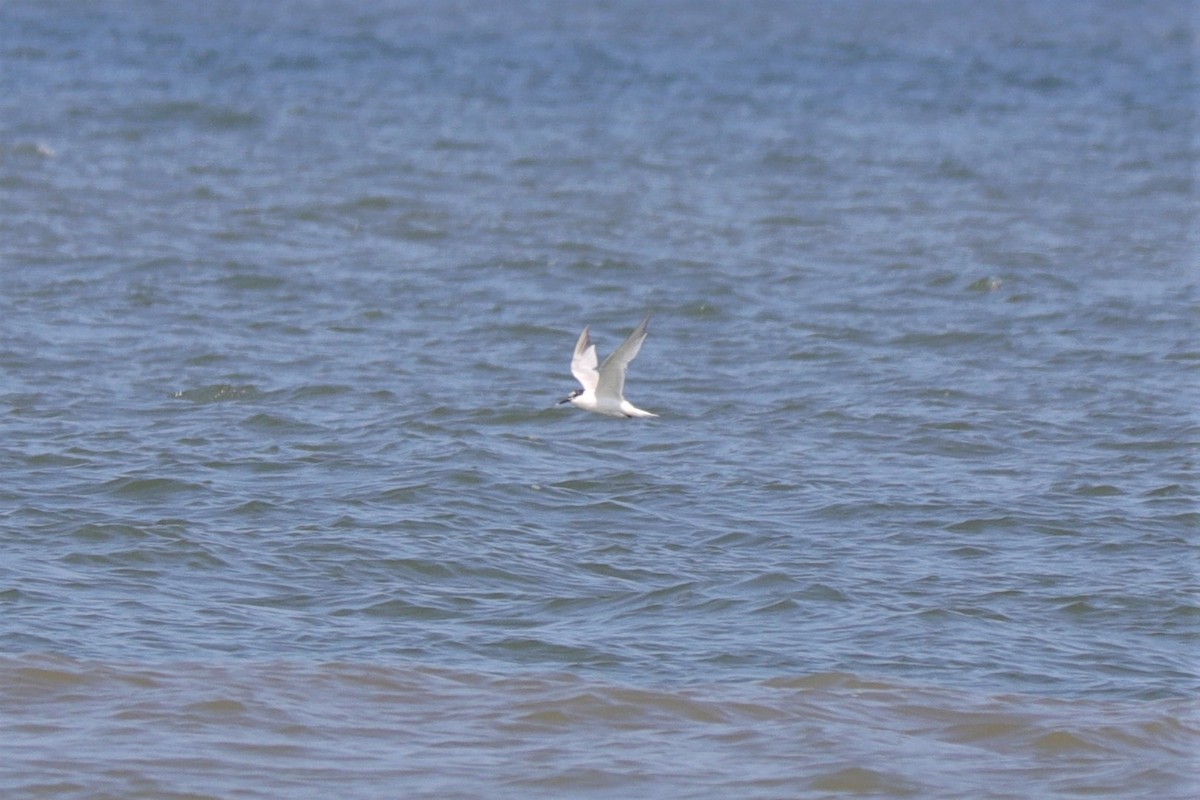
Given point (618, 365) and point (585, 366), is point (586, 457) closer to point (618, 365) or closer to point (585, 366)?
point (585, 366)

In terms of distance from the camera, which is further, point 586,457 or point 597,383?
point 586,457

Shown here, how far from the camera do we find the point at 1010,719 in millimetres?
8422

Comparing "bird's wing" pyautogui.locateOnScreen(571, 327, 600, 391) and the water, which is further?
"bird's wing" pyautogui.locateOnScreen(571, 327, 600, 391)

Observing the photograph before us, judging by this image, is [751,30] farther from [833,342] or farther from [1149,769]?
[1149,769]

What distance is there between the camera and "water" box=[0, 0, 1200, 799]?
324 inches

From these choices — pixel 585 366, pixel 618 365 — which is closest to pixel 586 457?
pixel 585 366

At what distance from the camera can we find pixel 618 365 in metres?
10.7

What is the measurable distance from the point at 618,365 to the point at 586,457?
4.73 ft

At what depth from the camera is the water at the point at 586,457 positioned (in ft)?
27.0

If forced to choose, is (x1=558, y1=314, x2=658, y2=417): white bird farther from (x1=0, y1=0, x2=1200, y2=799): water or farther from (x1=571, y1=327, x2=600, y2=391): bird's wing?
(x1=0, y1=0, x2=1200, y2=799): water

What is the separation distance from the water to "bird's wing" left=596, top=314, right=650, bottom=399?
2.11 ft

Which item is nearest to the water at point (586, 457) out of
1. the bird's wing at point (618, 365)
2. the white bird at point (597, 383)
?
the white bird at point (597, 383)

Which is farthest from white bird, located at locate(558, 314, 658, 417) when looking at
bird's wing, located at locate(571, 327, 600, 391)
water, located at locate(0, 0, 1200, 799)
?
water, located at locate(0, 0, 1200, 799)

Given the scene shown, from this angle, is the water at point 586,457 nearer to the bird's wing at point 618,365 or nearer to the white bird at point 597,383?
the white bird at point 597,383
